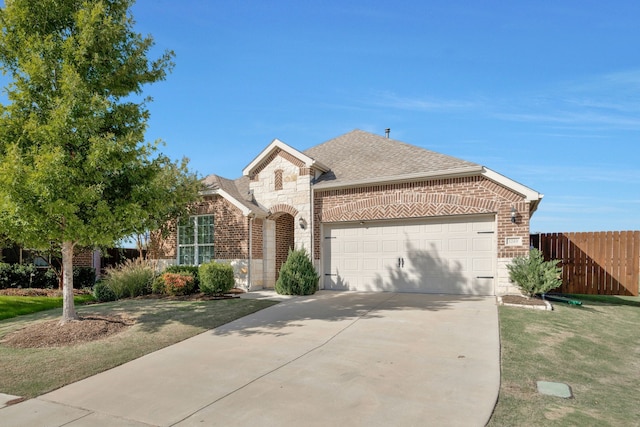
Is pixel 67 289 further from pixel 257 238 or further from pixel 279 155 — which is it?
pixel 279 155

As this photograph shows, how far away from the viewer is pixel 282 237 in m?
16.0

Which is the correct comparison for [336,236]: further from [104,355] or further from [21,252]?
[21,252]

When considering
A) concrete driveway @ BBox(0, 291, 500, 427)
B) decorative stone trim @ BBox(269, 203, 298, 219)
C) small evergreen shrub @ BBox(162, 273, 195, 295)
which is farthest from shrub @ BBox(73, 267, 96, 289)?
concrete driveway @ BBox(0, 291, 500, 427)

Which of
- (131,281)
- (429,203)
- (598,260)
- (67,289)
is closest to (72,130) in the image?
(67,289)

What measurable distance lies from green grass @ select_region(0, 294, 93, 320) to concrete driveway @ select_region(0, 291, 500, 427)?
7.17 m

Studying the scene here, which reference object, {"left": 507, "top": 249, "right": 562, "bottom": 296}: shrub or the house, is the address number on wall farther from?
{"left": 507, "top": 249, "right": 562, "bottom": 296}: shrub

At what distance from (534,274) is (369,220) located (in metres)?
5.24

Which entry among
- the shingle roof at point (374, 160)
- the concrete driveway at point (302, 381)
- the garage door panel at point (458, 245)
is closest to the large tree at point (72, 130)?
the concrete driveway at point (302, 381)

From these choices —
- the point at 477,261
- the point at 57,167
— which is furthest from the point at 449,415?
the point at 477,261

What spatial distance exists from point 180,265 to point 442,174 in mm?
10112

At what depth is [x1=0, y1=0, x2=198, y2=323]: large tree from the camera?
734cm

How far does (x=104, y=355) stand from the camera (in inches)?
262

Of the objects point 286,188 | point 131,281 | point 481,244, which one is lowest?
point 131,281

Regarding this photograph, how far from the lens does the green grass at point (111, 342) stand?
570cm
